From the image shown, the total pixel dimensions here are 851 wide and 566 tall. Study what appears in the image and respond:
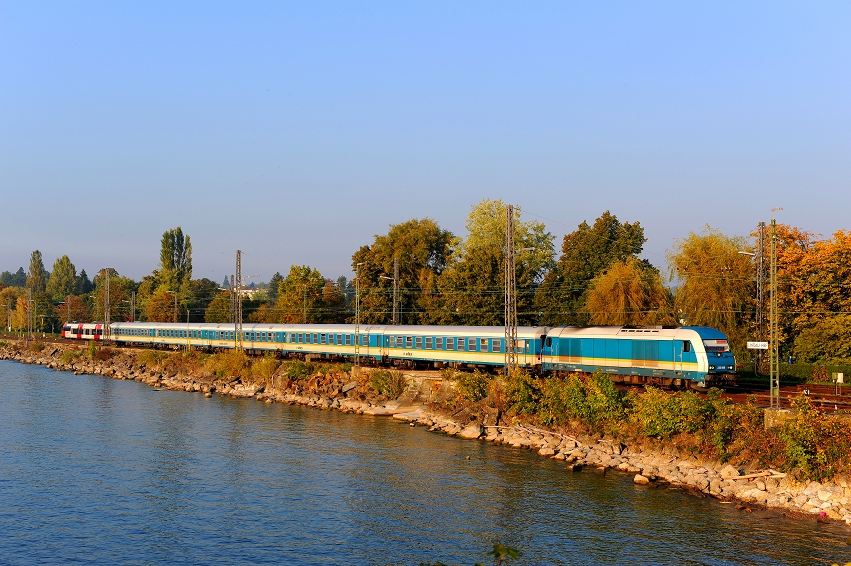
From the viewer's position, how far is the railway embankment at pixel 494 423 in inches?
1088

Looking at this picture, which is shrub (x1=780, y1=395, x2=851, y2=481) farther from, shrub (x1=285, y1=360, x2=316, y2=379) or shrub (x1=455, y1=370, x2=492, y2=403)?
shrub (x1=285, y1=360, x2=316, y2=379)

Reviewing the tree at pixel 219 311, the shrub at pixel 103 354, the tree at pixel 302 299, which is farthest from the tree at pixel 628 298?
the tree at pixel 219 311

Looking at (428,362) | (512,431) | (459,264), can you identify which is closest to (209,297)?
(459,264)

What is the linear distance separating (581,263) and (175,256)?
85021mm

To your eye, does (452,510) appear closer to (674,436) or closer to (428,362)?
(674,436)

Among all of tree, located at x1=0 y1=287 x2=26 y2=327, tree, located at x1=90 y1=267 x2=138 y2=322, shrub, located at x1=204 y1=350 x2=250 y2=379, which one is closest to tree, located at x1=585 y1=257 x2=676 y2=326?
shrub, located at x1=204 y1=350 x2=250 y2=379

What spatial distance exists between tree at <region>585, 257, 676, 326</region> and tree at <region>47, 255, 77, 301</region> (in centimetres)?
14052

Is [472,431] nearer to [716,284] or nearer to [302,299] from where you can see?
[716,284]

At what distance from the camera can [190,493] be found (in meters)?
29.7

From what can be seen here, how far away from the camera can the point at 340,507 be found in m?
27.8

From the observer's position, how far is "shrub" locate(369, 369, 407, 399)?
5119 cm

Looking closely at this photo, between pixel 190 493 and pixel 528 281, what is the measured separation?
1625 inches

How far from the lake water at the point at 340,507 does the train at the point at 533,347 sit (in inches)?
337

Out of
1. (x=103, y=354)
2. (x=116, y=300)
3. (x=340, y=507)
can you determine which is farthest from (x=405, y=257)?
(x=116, y=300)
